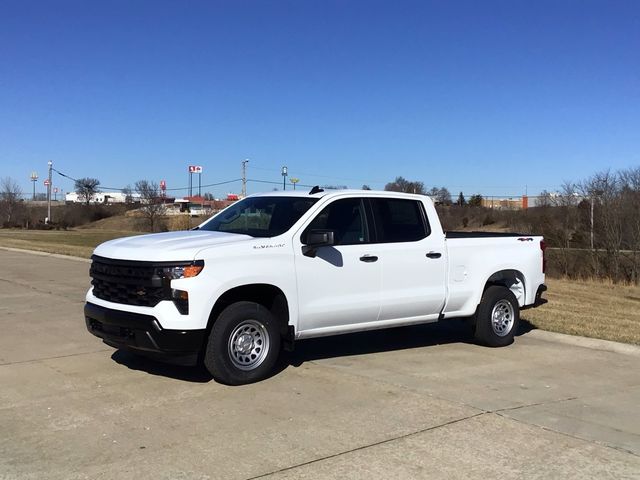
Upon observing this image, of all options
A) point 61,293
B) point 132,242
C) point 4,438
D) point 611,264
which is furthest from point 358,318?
point 611,264

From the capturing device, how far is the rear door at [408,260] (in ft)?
23.9

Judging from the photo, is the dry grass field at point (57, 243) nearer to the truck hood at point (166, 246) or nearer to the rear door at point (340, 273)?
the truck hood at point (166, 246)

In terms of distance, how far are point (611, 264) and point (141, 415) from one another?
24.1m

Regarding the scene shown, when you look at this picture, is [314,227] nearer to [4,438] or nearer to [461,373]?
[461,373]

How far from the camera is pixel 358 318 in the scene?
706 cm

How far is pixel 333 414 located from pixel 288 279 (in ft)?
5.15

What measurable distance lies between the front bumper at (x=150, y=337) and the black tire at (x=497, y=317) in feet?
12.5

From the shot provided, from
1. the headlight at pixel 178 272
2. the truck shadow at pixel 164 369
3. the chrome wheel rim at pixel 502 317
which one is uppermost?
the headlight at pixel 178 272

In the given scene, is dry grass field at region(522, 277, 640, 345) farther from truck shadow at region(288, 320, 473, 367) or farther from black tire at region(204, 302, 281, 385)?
black tire at region(204, 302, 281, 385)

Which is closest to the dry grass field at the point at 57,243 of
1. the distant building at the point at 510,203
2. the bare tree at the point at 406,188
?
the bare tree at the point at 406,188

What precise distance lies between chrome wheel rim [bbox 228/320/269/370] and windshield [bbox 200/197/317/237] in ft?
3.26

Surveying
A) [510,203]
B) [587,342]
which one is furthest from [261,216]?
[510,203]

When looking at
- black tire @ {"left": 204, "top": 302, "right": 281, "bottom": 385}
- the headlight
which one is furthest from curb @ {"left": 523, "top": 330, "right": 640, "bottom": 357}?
the headlight

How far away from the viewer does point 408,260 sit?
7441 mm
